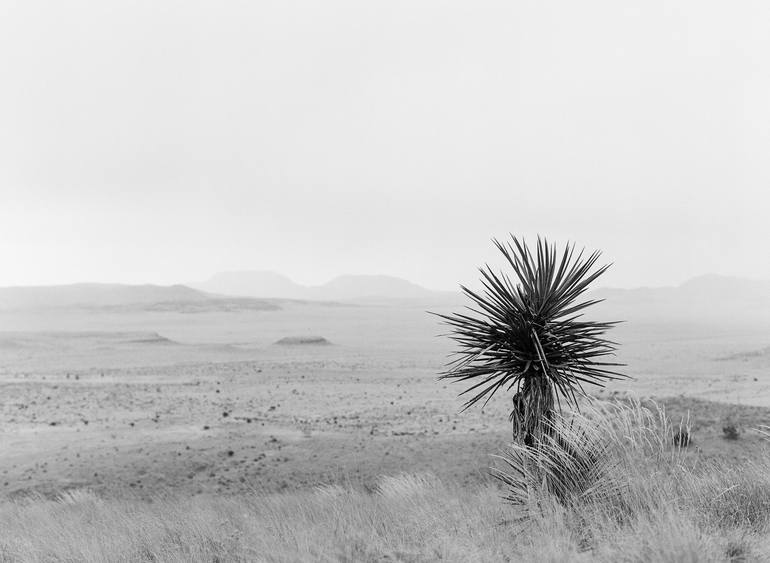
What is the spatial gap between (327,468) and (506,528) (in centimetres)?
644

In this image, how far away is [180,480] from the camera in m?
→ 11.0

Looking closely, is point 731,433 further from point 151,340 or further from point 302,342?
point 151,340

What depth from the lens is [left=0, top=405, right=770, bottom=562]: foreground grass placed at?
4.49 metres

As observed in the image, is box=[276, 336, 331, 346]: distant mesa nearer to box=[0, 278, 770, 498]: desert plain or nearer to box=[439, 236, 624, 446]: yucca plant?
box=[0, 278, 770, 498]: desert plain

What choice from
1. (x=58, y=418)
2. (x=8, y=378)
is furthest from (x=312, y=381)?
(x=8, y=378)

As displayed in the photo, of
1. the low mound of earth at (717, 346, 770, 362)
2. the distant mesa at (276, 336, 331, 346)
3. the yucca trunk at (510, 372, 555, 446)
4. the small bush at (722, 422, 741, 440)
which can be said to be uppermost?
the yucca trunk at (510, 372, 555, 446)

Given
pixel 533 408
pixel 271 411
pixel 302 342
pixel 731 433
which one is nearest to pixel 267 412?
pixel 271 411

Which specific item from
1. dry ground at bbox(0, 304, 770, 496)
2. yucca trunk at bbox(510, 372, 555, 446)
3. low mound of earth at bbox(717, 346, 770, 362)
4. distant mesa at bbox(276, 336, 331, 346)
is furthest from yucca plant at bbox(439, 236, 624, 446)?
distant mesa at bbox(276, 336, 331, 346)

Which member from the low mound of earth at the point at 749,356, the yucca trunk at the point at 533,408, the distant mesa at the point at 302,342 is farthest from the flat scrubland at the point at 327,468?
the distant mesa at the point at 302,342

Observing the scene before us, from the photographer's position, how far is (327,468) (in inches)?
453

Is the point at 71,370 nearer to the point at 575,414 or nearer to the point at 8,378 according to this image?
the point at 8,378

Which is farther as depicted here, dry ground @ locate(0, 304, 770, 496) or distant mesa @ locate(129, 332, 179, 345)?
distant mesa @ locate(129, 332, 179, 345)

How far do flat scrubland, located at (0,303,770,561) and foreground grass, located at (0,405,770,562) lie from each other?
0.09 ft

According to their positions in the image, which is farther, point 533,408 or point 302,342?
point 302,342
